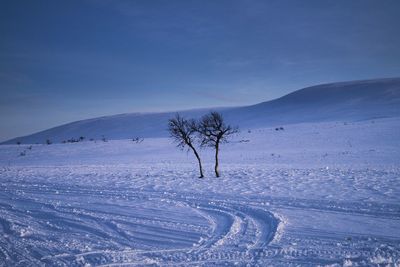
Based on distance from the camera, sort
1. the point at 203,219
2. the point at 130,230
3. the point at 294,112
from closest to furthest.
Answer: the point at 130,230 < the point at 203,219 < the point at 294,112

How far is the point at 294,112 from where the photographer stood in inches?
2918

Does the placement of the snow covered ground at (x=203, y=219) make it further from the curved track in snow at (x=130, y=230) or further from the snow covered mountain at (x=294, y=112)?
the snow covered mountain at (x=294, y=112)

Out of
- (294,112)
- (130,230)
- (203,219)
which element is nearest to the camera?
(130,230)

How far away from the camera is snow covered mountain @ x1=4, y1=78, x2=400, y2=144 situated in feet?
208

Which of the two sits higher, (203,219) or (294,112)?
(294,112)

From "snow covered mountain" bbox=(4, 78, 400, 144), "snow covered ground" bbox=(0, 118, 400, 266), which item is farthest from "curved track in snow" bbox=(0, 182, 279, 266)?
"snow covered mountain" bbox=(4, 78, 400, 144)

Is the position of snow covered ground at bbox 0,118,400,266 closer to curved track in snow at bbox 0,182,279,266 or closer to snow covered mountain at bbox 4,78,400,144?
curved track in snow at bbox 0,182,279,266

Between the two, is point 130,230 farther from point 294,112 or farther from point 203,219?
point 294,112

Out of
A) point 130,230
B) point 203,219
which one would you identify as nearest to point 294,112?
point 203,219

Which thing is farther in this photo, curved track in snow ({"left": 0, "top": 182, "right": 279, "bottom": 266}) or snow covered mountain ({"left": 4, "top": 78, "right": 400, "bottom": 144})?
snow covered mountain ({"left": 4, "top": 78, "right": 400, "bottom": 144})

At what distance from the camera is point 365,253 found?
6160 mm

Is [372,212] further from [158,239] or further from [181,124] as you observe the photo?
[181,124]

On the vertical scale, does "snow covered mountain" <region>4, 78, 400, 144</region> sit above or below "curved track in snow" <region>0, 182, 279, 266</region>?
above

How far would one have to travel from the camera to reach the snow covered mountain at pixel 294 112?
2498 inches
